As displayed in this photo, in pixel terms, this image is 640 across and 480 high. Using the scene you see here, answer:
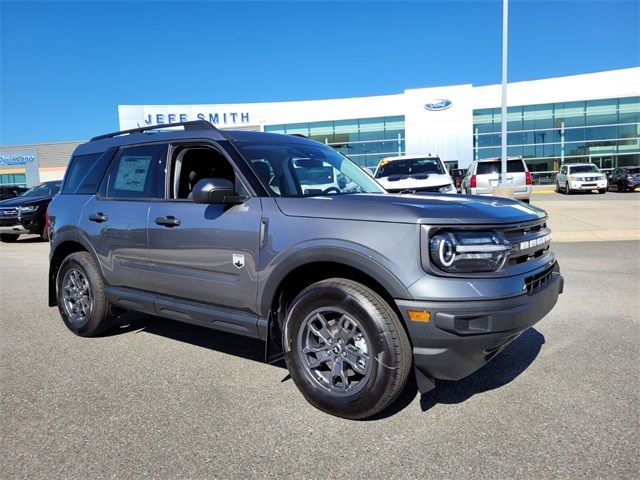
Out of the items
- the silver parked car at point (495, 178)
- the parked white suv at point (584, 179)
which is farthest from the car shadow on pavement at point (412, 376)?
the parked white suv at point (584, 179)

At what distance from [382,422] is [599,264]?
677 centimetres

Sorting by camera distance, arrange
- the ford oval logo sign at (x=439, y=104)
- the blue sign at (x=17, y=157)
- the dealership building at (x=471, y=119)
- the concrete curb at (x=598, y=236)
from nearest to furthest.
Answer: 1. the concrete curb at (x=598, y=236)
2. the dealership building at (x=471, y=119)
3. the ford oval logo sign at (x=439, y=104)
4. the blue sign at (x=17, y=157)

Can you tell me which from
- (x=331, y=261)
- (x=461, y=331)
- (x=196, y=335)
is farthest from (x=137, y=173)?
(x=461, y=331)

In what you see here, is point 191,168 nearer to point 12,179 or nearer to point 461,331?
point 461,331

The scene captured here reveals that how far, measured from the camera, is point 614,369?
3859 mm

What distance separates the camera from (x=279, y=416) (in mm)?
3248

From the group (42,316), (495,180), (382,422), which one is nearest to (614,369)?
(382,422)

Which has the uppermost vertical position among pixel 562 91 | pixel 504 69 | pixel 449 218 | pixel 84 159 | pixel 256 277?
pixel 562 91

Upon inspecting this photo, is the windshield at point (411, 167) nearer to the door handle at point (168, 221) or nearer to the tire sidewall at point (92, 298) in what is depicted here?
the tire sidewall at point (92, 298)

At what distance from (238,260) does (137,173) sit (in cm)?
160

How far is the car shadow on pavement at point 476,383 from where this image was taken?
339 cm

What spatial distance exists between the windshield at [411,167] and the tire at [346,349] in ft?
31.2

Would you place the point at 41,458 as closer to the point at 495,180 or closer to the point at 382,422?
the point at 382,422

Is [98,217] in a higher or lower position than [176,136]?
lower
